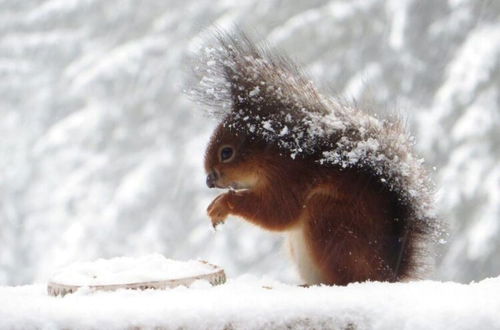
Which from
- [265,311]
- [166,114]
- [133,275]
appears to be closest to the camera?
[265,311]

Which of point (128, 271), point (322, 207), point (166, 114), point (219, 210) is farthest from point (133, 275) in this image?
point (166, 114)


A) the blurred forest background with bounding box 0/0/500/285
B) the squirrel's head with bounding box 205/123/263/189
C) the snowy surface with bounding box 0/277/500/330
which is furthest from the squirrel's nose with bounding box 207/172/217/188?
the blurred forest background with bounding box 0/0/500/285

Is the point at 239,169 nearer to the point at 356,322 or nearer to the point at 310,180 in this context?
the point at 310,180

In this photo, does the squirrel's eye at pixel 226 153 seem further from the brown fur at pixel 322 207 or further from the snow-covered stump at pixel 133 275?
the snow-covered stump at pixel 133 275

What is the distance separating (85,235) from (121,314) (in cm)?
136

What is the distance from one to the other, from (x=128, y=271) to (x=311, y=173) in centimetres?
25

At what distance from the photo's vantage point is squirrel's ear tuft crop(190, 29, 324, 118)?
2.86 feet

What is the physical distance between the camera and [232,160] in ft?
2.90

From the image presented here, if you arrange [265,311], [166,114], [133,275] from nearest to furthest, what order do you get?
1. [265,311]
2. [133,275]
3. [166,114]

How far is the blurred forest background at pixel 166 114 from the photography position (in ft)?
5.62

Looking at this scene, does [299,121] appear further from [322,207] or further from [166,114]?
[166,114]

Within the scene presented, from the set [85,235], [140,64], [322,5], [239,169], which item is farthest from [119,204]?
[239,169]

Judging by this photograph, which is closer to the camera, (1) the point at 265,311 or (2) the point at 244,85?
(1) the point at 265,311

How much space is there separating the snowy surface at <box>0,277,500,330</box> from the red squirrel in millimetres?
138
